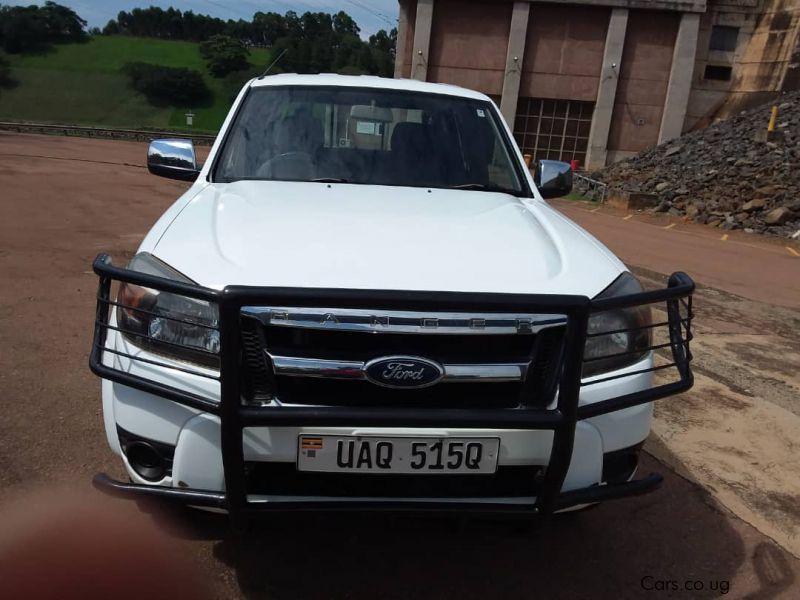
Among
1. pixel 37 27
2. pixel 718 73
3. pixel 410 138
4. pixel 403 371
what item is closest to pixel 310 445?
pixel 403 371

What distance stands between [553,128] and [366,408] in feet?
99.8

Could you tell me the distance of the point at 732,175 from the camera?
18.1 meters

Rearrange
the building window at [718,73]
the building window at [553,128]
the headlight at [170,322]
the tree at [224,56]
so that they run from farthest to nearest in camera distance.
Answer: the tree at [224,56] < the building window at [553,128] < the building window at [718,73] < the headlight at [170,322]

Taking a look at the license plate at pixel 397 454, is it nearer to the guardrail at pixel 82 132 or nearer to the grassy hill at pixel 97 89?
the guardrail at pixel 82 132

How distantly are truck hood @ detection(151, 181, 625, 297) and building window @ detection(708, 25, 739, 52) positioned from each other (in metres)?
31.5

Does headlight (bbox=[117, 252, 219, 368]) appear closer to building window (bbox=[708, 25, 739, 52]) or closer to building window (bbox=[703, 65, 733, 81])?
building window (bbox=[703, 65, 733, 81])

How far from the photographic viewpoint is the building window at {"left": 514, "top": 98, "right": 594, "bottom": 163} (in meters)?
30.0

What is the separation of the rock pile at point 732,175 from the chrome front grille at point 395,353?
1423 cm

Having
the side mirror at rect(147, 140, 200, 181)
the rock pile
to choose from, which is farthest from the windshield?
the rock pile

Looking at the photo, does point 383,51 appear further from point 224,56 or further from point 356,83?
point 356,83

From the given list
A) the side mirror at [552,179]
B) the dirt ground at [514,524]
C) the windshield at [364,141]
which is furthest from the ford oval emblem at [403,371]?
the side mirror at [552,179]

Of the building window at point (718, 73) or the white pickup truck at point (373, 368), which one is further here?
the building window at point (718, 73)

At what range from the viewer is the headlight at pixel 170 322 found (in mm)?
2053

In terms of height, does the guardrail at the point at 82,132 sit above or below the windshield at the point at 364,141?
below
